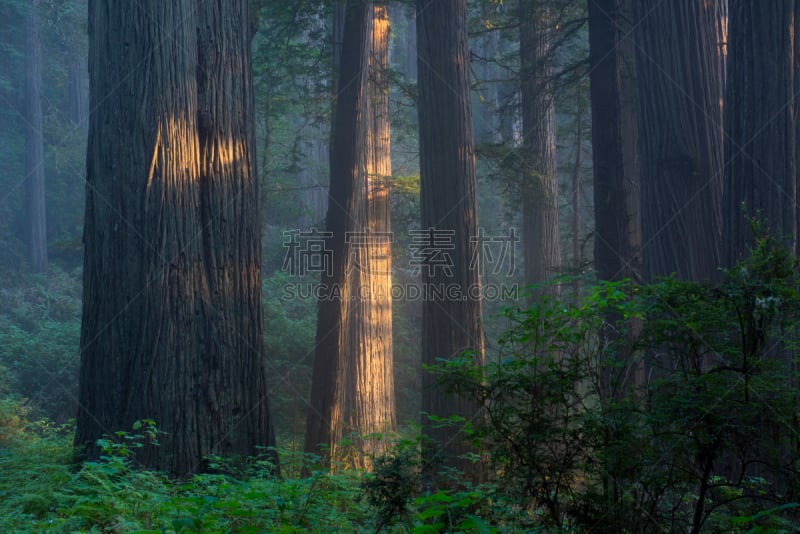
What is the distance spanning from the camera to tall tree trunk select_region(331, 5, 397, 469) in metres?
12.4

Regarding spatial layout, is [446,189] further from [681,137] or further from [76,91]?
[76,91]

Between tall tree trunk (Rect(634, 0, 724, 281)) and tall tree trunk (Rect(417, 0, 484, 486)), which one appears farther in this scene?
tall tree trunk (Rect(417, 0, 484, 486))

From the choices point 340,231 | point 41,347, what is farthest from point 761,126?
point 41,347

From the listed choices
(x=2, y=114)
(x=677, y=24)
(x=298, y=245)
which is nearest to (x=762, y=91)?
(x=677, y=24)

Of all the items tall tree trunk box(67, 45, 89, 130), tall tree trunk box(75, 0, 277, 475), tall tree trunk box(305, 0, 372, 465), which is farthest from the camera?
tall tree trunk box(67, 45, 89, 130)

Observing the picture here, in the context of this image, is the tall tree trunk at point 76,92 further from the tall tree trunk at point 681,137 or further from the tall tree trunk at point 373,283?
the tall tree trunk at point 681,137

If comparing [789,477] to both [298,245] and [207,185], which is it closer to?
[207,185]

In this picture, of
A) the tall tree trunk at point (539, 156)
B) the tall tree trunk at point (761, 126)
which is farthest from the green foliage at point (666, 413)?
the tall tree trunk at point (539, 156)

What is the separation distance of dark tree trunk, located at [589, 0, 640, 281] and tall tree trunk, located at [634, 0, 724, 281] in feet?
4.56

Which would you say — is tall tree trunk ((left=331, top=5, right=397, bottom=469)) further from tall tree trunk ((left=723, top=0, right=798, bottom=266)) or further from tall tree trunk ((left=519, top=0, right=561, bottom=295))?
tall tree trunk ((left=723, top=0, right=798, bottom=266))

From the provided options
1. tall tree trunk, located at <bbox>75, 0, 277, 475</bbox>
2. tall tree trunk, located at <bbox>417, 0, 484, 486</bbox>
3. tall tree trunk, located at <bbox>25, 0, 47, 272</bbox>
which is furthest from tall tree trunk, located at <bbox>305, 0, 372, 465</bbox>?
tall tree trunk, located at <bbox>25, 0, 47, 272</bbox>

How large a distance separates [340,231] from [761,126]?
23.0 ft

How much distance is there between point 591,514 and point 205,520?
2033 millimetres

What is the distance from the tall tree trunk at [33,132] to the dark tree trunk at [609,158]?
78.6 feet
